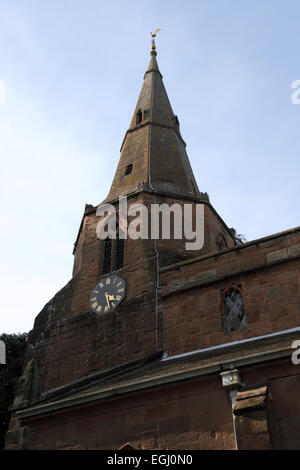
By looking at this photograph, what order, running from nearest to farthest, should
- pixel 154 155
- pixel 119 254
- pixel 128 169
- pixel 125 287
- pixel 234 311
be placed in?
pixel 234 311 → pixel 125 287 → pixel 119 254 → pixel 128 169 → pixel 154 155

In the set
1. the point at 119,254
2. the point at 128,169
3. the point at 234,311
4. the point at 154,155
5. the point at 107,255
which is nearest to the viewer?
the point at 234,311

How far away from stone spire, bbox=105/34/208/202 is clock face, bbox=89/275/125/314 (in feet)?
13.8

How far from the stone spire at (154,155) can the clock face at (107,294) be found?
4.20 meters

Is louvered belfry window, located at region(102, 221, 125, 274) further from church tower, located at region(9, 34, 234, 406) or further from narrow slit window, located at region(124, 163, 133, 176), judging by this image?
narrow slit window, located at region(124, 163, 133, 176)

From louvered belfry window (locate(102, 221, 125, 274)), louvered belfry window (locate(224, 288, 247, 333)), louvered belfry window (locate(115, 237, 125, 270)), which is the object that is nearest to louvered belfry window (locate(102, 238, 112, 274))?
louvered belfry window (locate(102, 221, 125, 274))

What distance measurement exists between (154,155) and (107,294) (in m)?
8.31

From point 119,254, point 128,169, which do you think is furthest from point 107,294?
point 128,169

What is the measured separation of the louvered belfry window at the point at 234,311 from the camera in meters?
12.4

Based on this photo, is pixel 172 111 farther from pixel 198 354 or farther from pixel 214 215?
pixel 198 354

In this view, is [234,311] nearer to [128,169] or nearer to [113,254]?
[113,254]

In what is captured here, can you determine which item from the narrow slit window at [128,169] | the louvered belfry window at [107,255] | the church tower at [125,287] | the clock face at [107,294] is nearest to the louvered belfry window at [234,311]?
the church tower at [125,287]

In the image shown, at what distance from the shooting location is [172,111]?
1095 inches

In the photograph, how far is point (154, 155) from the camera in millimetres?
23125
